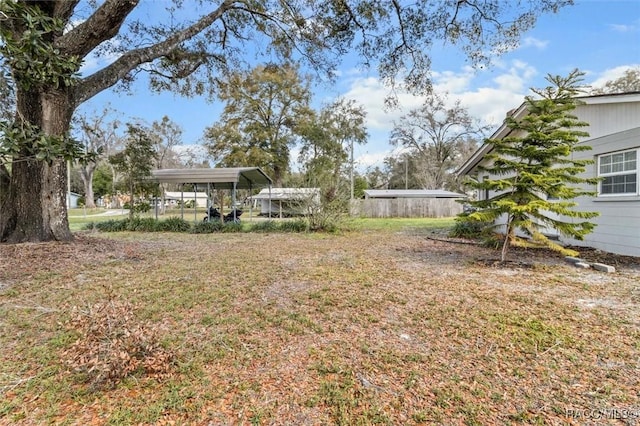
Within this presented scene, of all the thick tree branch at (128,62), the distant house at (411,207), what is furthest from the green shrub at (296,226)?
the distant house at (411,207)

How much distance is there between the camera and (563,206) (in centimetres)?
580

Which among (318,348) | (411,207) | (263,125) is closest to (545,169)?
(318,348)

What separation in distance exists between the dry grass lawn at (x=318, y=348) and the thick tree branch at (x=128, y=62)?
412 cm

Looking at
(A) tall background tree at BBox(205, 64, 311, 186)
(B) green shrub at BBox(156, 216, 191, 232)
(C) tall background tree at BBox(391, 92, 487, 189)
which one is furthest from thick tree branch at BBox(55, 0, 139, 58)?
(C) tall background tree at BBox(391, 92, 487, 189)

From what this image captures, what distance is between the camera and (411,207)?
1024 inches

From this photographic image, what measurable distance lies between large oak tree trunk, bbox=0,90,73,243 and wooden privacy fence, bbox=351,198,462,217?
2068 centimetres

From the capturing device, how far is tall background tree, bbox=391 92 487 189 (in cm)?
3534

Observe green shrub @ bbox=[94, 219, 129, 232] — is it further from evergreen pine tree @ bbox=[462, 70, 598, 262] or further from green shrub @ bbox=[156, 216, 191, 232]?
evergreen pine tree @ bbox=[462, 70, 598, 262]

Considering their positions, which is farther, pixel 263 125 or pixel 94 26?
pixel 263 125

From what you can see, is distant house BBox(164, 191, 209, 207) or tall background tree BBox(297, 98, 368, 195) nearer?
distant house BBox(164, 191, 209, 207)

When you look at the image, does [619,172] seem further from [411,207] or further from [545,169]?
[411,207]

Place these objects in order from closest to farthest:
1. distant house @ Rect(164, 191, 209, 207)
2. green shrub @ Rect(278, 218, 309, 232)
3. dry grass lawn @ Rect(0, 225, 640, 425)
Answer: dry grass lawn @ Rect(0, 225, 640, 425)
green shrub @ Rect(278, 218, 309, 232)
distant house @ Rect(164, 191, 209, 207)

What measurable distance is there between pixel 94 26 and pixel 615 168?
437 inches

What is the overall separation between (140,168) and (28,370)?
11.9 m
